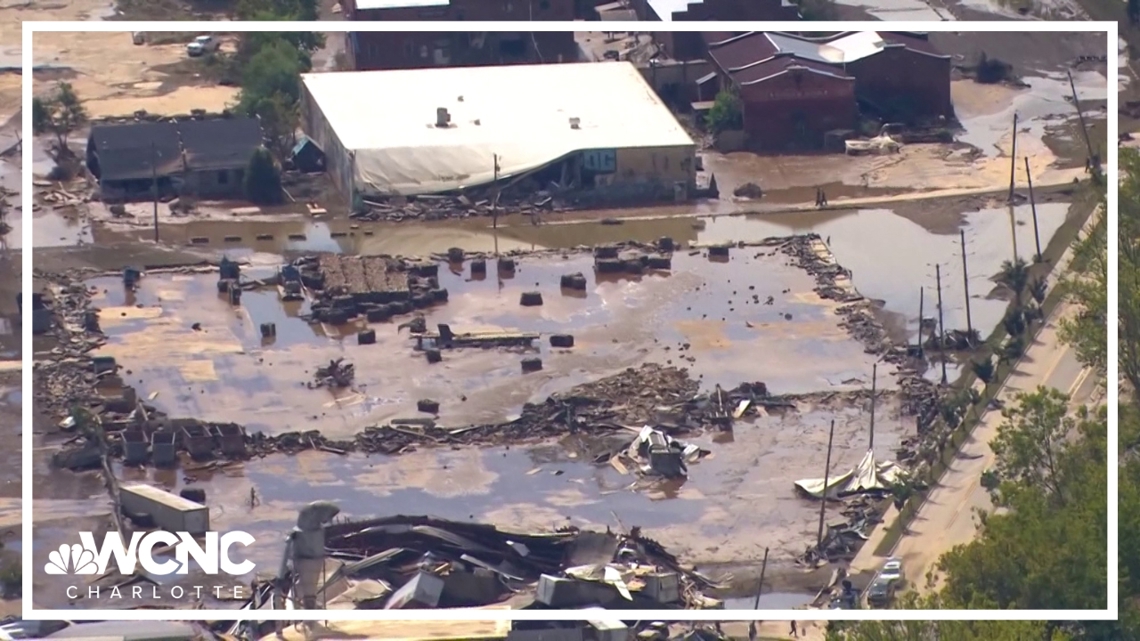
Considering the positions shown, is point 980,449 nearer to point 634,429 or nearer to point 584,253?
point 634,429

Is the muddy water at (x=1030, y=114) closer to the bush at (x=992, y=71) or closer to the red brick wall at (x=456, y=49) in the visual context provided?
the bush at (x=992, y=71)

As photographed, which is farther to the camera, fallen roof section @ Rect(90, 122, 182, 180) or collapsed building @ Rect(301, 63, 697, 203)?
fallen roof section @ Rect(90, 122, 182, 180)

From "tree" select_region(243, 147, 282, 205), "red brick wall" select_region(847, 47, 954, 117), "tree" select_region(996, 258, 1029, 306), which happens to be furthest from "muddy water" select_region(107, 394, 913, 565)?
"red brick wall" select_region(847, 47, 954, 117)

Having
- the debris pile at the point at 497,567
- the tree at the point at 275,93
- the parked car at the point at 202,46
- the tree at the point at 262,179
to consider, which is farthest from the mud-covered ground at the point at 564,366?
the parked car at the point at 202,46

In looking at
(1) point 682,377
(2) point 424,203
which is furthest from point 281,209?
(1) point 682,377

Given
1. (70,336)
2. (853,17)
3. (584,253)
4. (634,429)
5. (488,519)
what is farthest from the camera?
(853,17)

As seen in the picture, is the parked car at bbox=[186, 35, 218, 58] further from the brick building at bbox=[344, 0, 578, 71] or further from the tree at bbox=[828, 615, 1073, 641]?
the tree at bbox=[828, 615, 1073, 641]

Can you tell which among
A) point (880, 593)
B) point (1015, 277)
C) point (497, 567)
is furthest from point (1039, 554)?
point (1015, 277)
